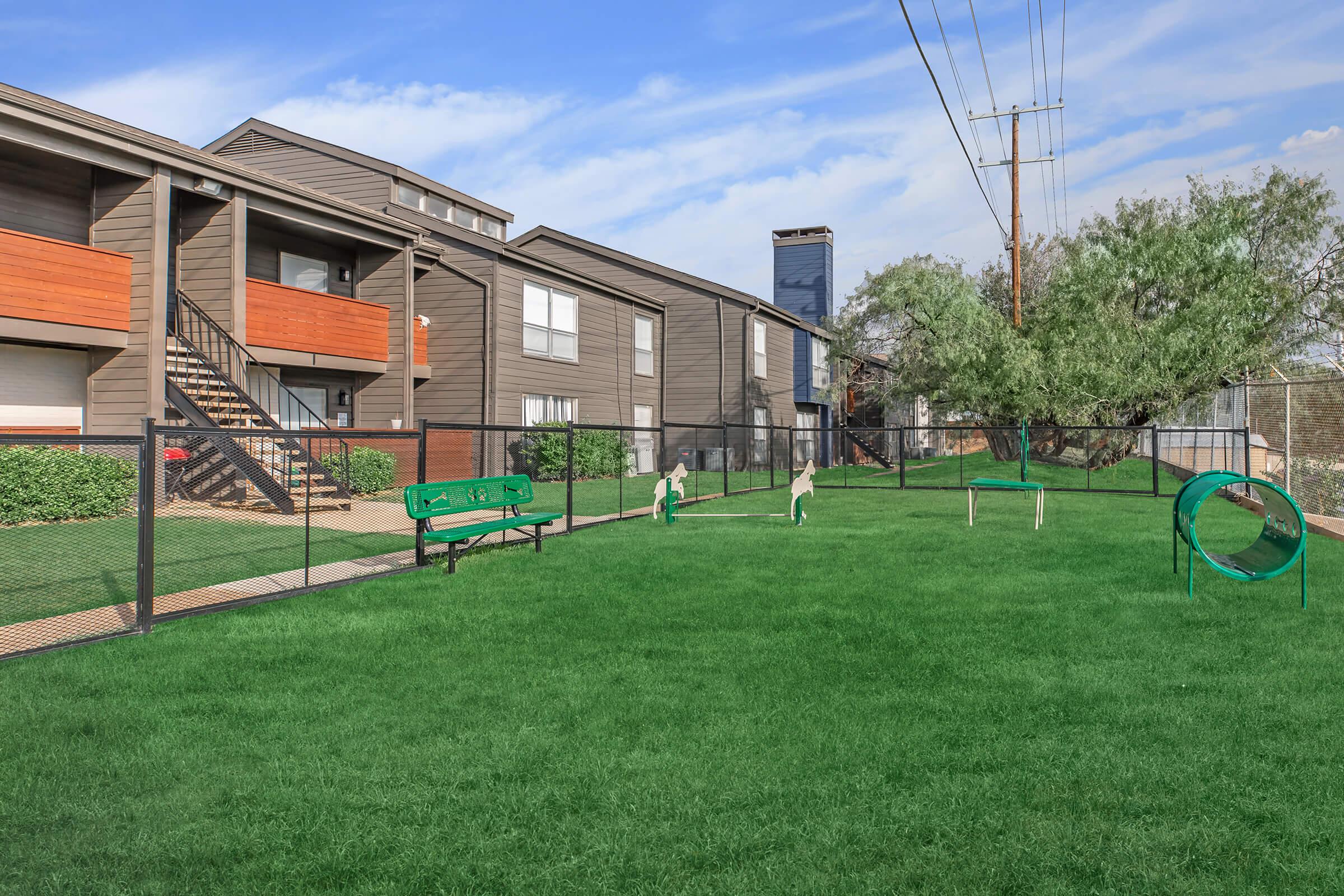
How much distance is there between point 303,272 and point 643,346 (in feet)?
44.1

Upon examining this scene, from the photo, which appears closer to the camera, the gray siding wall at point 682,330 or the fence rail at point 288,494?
the fence rail at point 288,494

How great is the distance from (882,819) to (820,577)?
5649 millimetres

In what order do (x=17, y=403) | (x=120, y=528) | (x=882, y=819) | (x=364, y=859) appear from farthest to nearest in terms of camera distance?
(x=17, y=403), (x=120, y=528), (x=882, y=819), (x=364, y=859)

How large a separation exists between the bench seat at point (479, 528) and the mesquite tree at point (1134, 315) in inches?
664

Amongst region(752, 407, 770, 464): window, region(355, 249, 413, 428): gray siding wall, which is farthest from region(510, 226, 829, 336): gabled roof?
region(355, 249, 413, 428): gray siding wall

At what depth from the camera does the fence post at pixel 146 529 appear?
6738 millimetres

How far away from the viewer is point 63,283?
14539mm

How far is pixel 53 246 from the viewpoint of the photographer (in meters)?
14.4

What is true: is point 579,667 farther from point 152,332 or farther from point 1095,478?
point 1095,478

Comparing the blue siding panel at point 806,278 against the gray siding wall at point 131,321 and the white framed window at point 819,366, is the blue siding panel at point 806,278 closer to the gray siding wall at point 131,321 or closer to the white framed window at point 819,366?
the white framed window at point 819,366

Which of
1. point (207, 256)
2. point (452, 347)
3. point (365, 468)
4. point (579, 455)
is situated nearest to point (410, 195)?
point (452, 347)

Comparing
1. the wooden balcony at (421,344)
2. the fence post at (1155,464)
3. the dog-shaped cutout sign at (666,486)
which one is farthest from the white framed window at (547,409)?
the fence post at (1155,464)

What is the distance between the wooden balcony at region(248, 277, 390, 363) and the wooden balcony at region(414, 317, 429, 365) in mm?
2289

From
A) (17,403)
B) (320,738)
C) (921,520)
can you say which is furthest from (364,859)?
(17,403)
